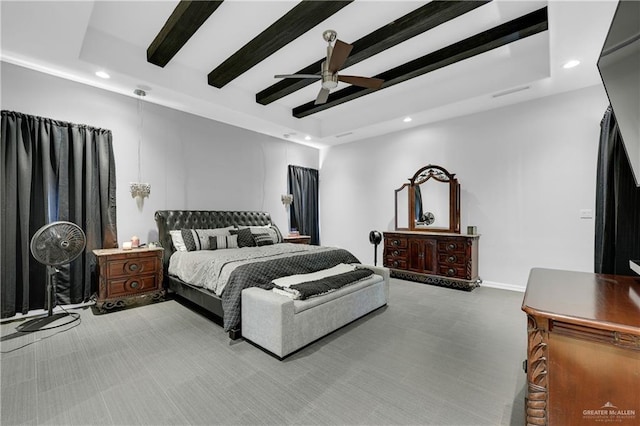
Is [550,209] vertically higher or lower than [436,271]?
higher

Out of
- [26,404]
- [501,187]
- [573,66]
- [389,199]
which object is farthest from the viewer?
[389,199]

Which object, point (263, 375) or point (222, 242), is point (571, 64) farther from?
point (222, 242)

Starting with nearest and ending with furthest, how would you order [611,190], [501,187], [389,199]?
1. [611,190]
2. [501,187]
3. [389,199]

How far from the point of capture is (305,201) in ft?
22.1

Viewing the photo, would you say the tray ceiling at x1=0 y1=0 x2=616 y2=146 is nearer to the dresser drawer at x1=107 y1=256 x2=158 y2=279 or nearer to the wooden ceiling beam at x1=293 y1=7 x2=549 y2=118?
the wooden ceiling beam at x1=293 y1=7 x2=549 y2=118

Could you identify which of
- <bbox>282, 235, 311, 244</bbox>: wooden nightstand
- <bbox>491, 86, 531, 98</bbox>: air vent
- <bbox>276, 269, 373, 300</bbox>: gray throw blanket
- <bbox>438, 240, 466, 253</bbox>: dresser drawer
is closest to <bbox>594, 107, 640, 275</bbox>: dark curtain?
<bbox>491, 86, 531, 98</bbox>: air vent

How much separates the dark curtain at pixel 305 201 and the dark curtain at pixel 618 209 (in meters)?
5.09

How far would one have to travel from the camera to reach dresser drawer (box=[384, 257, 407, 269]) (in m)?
5.02

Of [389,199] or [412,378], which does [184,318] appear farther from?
[389,199]

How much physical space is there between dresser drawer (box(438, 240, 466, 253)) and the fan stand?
509 centimetres

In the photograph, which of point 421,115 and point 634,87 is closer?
point 634,87

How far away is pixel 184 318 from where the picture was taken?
10.7 ft

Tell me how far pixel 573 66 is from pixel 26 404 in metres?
5.83

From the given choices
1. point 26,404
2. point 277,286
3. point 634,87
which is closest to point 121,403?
point 26,404
